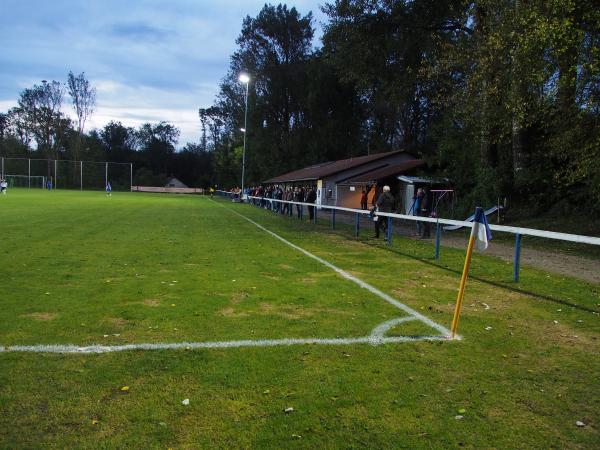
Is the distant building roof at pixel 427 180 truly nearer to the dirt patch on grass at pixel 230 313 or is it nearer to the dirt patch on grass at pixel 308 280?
the dirt patch on grass at pixel 308 280

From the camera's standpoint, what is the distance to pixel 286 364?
178 inches

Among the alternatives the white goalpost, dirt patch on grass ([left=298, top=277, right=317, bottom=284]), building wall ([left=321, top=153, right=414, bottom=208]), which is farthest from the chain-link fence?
dirt patch on grass ([left=298, top=277, right=317, bottom=284])

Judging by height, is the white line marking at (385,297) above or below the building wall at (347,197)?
below

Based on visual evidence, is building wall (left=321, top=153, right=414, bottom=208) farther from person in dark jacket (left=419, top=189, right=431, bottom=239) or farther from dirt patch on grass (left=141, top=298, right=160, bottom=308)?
dirt patch on grass (left=141, top=298, right=160, bottom=308)

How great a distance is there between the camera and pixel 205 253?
11.6m

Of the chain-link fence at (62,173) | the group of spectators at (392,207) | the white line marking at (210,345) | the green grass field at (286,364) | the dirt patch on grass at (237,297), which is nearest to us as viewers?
the green grass field at (286,364)

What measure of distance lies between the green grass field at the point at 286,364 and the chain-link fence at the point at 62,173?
235 feet

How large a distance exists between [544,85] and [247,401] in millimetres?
15659

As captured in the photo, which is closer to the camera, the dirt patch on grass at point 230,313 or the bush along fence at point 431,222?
the dirt patch on grass at point 230,313

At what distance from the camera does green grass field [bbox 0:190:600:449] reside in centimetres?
334

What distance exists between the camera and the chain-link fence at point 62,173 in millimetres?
72562

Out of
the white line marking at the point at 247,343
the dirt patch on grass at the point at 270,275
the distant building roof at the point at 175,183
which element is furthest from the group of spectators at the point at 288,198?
the distant building roof at the point at 175,183

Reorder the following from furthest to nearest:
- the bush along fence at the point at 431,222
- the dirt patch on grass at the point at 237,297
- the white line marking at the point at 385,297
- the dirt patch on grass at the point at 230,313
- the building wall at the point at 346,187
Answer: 1. the building wall at the point at 346,187
2. the bush along fence at the point at 431,222
3. the dirt patch on grass at the point at 237,297
4. the dirt patch on grass at the point at 230,313
5. the white line marking at the point at 385,297

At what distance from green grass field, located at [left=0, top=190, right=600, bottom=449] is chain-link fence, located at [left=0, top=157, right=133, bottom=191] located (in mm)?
71666
